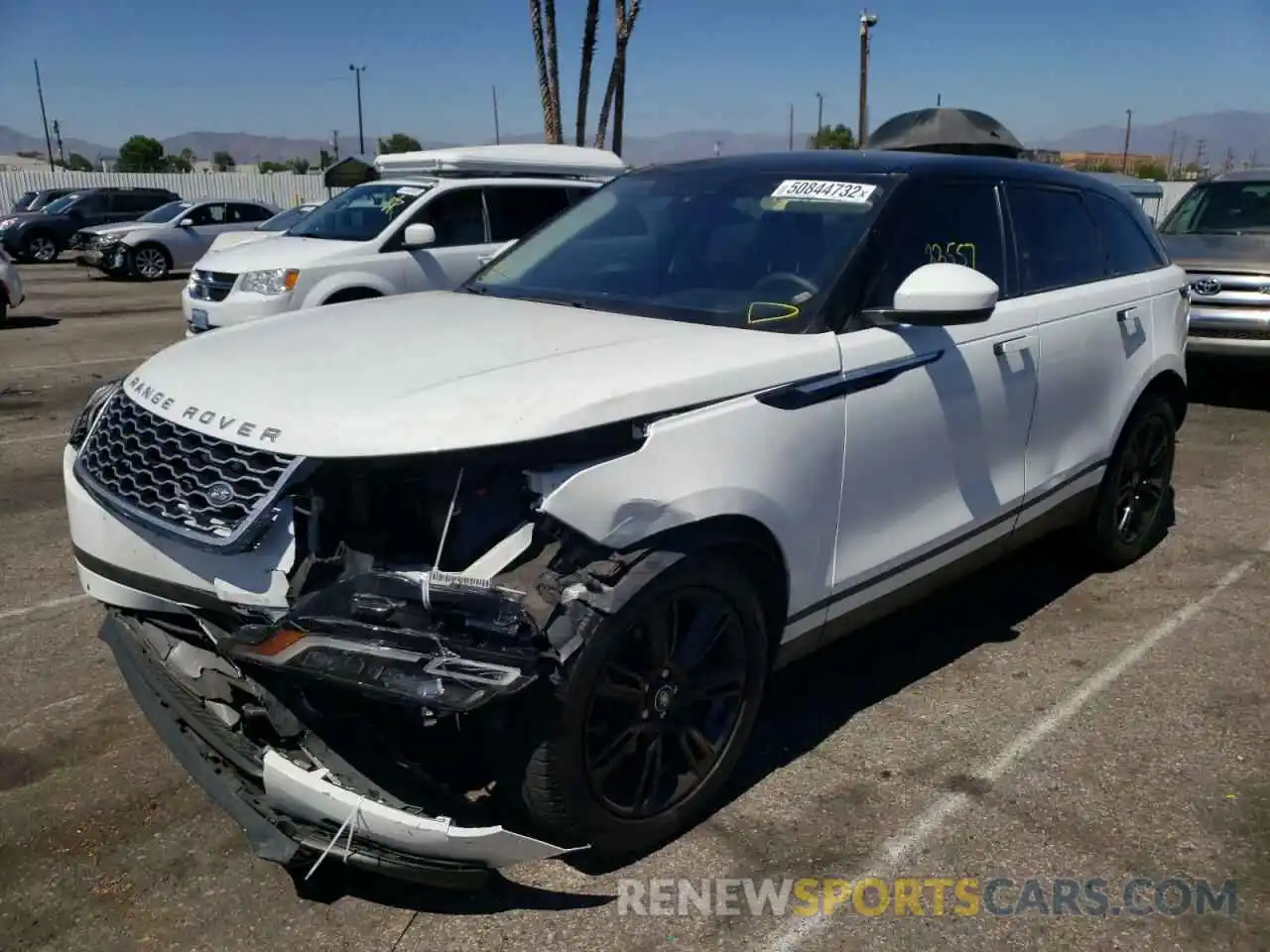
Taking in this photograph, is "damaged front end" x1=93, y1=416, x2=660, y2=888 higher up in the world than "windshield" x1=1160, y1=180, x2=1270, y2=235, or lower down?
lower down

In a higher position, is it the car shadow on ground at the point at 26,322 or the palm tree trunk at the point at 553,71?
the palm tree trunk at the point at 553,71

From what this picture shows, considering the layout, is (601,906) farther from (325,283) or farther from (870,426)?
(325,283)

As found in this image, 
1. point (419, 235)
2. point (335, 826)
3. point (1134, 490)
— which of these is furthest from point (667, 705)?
point (419, 235)

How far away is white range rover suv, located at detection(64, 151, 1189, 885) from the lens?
2410 mm

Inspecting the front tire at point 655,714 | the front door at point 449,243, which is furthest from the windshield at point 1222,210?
the front tire at point 655,714

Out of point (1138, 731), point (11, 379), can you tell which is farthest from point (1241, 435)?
point (11, 379)

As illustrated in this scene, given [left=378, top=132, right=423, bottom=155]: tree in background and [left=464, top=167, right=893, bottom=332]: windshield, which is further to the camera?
[left=378, top=132, right=423, bottom=155]: tree in background

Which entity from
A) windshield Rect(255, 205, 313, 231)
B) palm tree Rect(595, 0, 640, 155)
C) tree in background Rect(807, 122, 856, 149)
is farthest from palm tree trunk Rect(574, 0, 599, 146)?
tree in background Rect(807, 122, 856, 149)

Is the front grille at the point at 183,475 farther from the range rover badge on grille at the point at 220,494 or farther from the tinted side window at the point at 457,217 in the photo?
the tinted side window at the point at 457,217

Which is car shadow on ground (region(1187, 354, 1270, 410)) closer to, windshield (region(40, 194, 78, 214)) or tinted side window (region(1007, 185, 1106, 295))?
tinted side window (region(1007, 185, 1106, 295))

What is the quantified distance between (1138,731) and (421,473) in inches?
103

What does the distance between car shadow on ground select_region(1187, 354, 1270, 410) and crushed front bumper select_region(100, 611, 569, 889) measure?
27.1ft

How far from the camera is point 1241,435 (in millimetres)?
7977

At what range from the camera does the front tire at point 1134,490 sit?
189 inches
